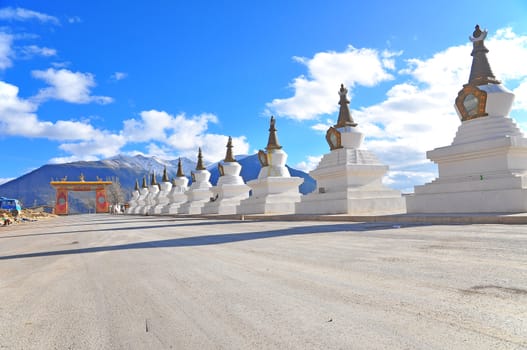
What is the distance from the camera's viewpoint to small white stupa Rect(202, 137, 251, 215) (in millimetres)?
27062

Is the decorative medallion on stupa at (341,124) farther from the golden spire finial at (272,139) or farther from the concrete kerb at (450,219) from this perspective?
the golden spire finial at (272,139)

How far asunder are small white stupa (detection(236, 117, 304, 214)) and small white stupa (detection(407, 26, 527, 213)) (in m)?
10.3

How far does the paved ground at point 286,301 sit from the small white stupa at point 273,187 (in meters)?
16.3

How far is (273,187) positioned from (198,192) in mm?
13037

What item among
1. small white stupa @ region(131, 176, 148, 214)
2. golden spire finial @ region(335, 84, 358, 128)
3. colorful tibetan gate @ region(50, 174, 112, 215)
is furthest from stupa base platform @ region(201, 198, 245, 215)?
colorful tibetan gate @ region(50, 174, 112, 215)

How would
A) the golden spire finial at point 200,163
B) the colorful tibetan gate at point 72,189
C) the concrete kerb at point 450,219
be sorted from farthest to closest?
the colorful tibetan gate at point 72,189 < the golden spire finial at point 200,163 < the concrete kerb at point 450,219

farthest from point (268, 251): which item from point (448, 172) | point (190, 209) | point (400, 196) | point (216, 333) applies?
point (190, 209)

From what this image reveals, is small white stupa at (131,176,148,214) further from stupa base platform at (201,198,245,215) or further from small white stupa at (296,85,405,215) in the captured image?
small white stupa at (296,85,405,215)

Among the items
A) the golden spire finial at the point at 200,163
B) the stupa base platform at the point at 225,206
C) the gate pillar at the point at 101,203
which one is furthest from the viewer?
the gate pillar at the point at 101,203

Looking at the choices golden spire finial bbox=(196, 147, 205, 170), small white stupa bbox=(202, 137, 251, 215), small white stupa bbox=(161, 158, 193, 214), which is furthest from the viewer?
small white stupa bbox=(161, 158, 193, 214)

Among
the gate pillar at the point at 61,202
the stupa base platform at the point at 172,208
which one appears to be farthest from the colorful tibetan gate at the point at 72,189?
the stupa base platform at the point at 172,208

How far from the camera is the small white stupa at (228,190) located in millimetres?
27062

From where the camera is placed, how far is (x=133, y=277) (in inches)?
168

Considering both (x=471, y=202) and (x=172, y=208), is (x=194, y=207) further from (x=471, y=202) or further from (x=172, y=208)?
(x=471, y=202)
